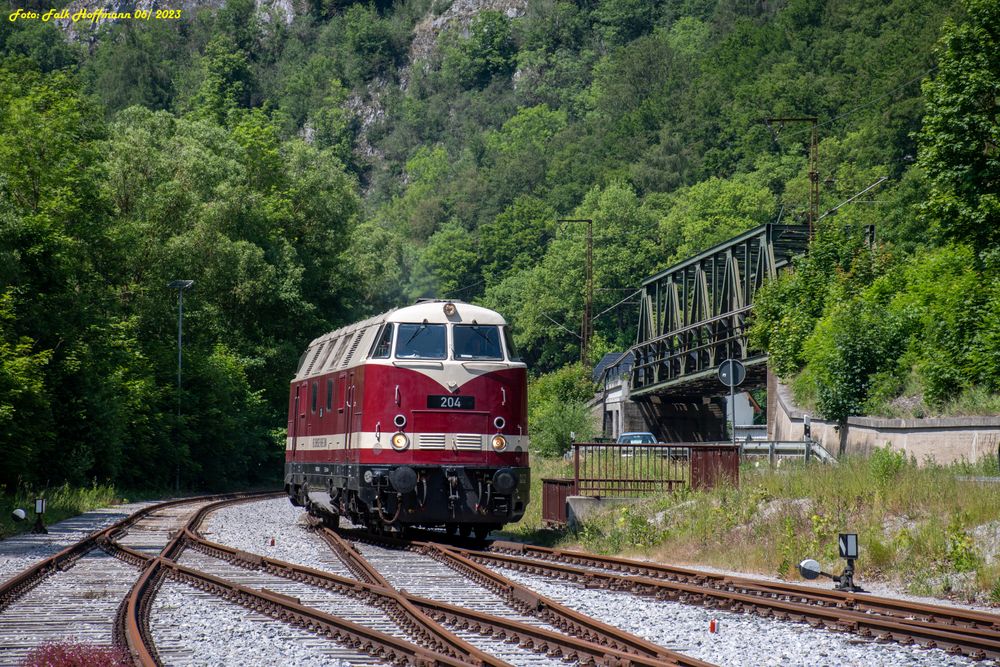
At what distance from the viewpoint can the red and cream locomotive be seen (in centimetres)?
2066

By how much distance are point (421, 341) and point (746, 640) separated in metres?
10.9

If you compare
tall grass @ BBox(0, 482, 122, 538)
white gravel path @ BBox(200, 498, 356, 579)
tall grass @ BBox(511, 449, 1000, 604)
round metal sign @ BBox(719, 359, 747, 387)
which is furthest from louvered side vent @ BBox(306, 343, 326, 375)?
round metal sign @ BBox(719, 359, 747, 387)

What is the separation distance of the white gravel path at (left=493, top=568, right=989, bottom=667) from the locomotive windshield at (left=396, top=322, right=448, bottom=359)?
7.69m

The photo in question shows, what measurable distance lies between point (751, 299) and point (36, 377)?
2596cm

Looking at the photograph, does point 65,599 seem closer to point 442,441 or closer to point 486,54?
point 442,441

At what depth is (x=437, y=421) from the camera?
68.4 feet

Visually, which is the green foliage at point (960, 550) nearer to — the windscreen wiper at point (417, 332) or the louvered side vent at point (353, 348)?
the windscreen wiper at point (417, 332)

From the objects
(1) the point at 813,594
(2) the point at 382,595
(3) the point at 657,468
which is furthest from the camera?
(3) the point at 657,468

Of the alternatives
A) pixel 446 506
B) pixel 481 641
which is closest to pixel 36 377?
pixel 446 506

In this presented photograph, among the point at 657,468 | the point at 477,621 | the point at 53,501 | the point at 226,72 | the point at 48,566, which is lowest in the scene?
the point at 477,621

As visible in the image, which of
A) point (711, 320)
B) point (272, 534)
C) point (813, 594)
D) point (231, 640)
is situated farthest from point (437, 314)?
point (711, 320)

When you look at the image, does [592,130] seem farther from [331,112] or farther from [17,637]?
[17,637]

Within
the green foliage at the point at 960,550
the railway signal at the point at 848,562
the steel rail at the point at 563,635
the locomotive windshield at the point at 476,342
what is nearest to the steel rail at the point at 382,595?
the steel rail at the point at 563,635

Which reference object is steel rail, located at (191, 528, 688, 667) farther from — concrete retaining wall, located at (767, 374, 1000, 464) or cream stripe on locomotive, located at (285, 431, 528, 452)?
concrete retaining wall, located at (767, 374, 1000, 464)
